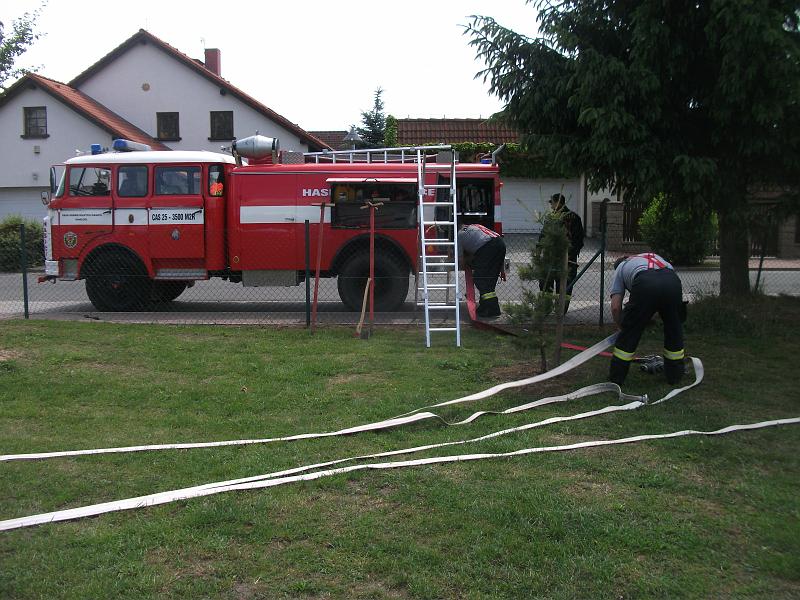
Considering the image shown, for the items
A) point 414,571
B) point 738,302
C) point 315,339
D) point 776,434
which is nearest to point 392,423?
point 414,571

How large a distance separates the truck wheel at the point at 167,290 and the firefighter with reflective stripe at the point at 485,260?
215 inches

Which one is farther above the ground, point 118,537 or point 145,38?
point 145,38

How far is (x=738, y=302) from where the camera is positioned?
10.7 meters

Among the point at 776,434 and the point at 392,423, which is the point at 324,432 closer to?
the point at 392,423

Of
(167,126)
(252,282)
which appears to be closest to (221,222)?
(252,282)

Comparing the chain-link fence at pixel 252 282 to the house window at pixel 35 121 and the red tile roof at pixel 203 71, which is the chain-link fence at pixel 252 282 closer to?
the house window at pixel 35 121

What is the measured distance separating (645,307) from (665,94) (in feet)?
12.9

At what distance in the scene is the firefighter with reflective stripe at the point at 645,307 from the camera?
21.9 feet

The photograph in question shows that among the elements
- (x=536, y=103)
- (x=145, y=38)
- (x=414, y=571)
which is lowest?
(x=414, y=571)

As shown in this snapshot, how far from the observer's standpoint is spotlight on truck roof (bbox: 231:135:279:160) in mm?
12203

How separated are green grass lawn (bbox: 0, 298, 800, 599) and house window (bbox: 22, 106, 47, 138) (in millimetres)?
23562

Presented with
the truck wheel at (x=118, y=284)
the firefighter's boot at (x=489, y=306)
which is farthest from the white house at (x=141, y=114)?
the firefighter's boot at (x=489, y=306)

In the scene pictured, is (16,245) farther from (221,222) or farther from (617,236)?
(617,236)

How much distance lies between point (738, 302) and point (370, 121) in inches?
1033
